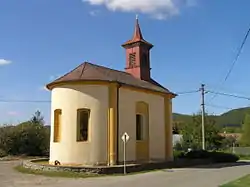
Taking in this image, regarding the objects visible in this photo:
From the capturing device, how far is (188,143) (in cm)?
5472

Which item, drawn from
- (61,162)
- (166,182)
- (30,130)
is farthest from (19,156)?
(166,182)

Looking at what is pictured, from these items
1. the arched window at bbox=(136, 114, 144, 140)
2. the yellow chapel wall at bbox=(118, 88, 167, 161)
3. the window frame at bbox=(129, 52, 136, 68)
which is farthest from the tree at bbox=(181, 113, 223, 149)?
the arched window at bbox=(136, 114, 144, 140)

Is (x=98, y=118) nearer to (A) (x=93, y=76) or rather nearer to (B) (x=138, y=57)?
(A) (x=93, y=76)

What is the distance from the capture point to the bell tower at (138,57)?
31.7 meters

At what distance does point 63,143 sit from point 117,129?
370 cm

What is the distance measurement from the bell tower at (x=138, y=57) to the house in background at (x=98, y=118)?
328 cm

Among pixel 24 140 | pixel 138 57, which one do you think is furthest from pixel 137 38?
pixel 24 140

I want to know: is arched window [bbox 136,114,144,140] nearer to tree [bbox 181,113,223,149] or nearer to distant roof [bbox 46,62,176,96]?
distant roof [bbox 46,62,176,96]

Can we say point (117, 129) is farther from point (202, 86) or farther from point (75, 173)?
point (202, 86)

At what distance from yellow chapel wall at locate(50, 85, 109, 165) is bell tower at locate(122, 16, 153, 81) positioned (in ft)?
23.6

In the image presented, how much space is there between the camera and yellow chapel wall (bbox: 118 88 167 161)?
25859mm

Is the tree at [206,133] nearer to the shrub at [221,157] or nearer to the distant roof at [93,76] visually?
the shrub at [221,157]

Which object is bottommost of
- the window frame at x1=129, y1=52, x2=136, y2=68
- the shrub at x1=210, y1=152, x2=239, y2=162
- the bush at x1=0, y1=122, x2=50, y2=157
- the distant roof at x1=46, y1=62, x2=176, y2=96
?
the shrub at x1=210, y1=152, x2=239, y2=162

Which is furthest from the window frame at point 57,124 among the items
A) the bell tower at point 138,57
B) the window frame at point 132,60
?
the window frame at point 132,60
